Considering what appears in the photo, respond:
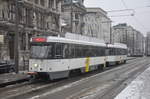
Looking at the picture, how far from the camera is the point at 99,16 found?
301 feet

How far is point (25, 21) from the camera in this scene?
118 ft

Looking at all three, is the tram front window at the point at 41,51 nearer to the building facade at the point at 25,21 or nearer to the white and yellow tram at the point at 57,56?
the white and yellow tram at the point at 57,56

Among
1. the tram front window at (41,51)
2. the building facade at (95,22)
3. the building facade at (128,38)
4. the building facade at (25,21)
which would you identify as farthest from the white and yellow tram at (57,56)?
the building facade at (128,38)

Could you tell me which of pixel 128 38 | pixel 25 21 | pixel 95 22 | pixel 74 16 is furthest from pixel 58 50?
pixel 128 38

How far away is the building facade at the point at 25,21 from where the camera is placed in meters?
31.6

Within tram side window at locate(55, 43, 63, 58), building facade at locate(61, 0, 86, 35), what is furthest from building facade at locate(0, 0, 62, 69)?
building facade at locate(61, 0, 86, 35)

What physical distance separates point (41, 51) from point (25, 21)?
2127 centimetres

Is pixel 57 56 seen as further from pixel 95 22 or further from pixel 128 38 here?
pixel 128 38

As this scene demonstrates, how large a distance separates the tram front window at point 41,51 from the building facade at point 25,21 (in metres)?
11.8

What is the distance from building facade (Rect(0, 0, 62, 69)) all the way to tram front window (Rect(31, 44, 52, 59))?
38.8 feet

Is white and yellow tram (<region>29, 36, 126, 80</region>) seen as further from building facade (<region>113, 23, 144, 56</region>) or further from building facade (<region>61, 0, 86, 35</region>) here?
building facade (<region>113, 23, 144, 56</region>)

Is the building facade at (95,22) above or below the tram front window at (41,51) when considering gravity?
above

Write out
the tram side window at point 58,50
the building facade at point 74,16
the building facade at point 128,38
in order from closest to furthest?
the tram side window at point 58,50 < the building facade at point 74,16 < the building facade at point 128,38

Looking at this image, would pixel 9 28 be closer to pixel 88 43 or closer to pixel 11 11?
pixel 11 11
